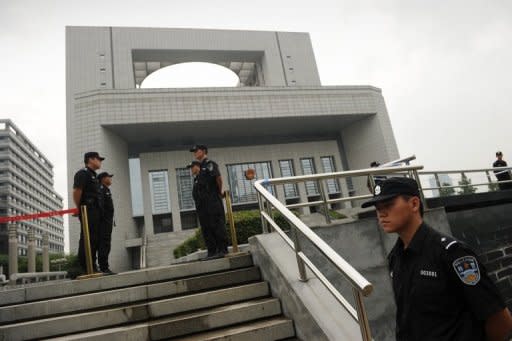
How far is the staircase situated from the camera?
10.6 ft

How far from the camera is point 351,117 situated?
74.0 feet

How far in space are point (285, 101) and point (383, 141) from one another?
703 centimetres

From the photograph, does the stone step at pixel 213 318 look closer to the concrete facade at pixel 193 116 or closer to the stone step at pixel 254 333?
the stone step at pixel 254 333

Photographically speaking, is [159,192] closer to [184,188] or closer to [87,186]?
[184,188]

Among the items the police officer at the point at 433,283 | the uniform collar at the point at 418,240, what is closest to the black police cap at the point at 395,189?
the police officer at the point at 433,283

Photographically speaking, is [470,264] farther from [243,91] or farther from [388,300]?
[243,91]

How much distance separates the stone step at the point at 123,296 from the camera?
359cm

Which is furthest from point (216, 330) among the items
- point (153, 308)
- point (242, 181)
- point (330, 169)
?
point (330, 169)

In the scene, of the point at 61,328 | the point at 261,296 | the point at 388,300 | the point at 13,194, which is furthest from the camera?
the point at 13,194

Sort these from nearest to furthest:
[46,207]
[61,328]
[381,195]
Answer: [381,195]
[61,328]
[46,207]

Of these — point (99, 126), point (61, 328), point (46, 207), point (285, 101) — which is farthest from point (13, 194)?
point (61, 328)

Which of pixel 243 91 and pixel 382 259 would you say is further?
pixel 243 91

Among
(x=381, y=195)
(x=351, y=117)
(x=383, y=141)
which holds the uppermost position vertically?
(x=351, y=117)

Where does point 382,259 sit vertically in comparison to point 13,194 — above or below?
below
